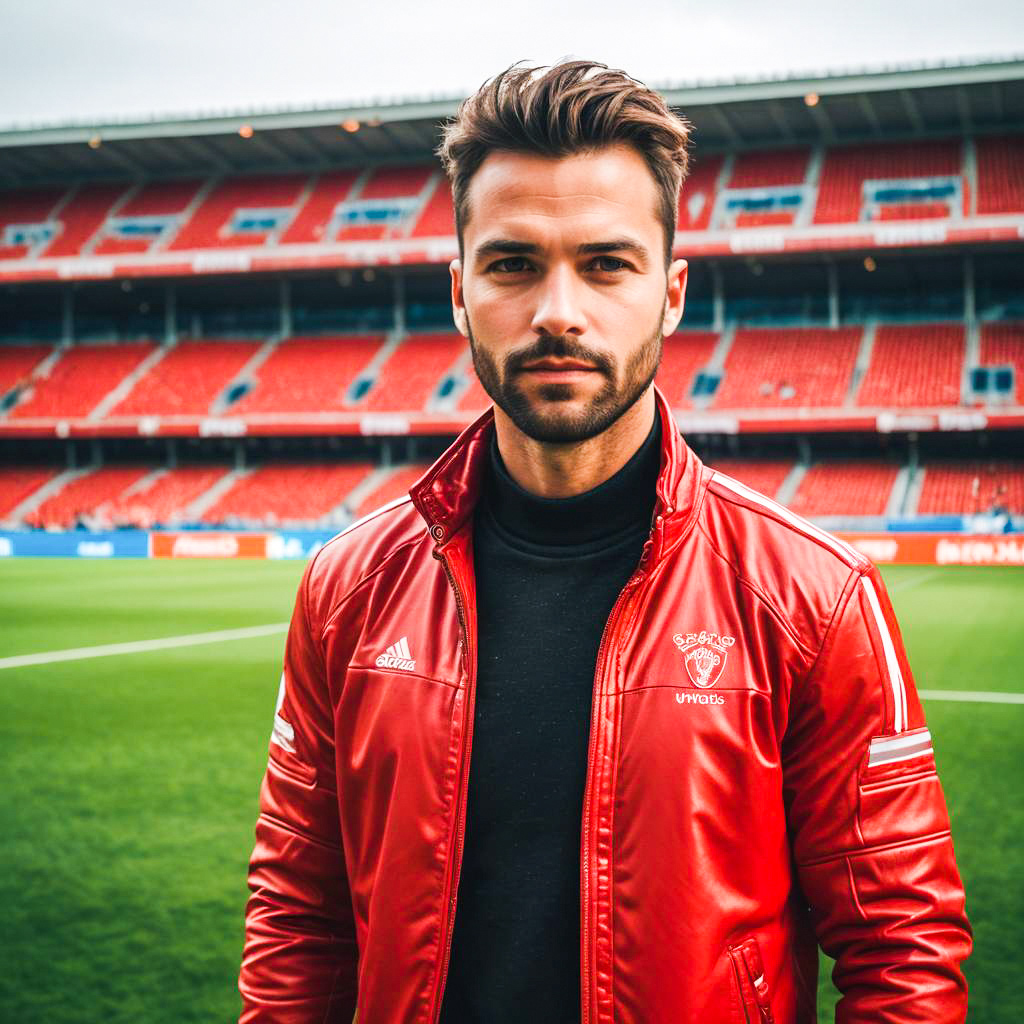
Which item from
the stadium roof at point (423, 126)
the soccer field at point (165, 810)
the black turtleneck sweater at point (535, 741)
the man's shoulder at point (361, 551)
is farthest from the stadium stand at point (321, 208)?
the black turtleneck sweater at point (535, 741)

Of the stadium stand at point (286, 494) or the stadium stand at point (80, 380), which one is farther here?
the stadium stand at point (80, 380)

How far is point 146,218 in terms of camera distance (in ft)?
111

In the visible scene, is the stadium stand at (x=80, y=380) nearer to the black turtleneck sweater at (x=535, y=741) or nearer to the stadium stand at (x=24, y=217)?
the stadium stand at (x=24, y=217)

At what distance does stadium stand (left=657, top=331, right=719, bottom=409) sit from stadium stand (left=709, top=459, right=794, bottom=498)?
2.14 m

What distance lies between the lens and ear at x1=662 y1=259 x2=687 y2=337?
1857mm

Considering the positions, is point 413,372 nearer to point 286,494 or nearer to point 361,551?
point 286,494

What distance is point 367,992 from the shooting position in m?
1.63

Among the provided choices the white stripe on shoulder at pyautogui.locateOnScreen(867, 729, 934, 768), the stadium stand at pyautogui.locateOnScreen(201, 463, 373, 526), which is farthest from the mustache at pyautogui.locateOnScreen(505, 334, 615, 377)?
the stadium stand at pyautogui.locateOnScreen(201, 463, 373, 526)

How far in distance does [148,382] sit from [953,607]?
1057 inches

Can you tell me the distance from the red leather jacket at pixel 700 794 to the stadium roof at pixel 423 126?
2622 centimetres

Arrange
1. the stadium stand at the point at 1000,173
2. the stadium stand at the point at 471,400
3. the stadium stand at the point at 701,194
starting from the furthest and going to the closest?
the stadium stand at the point at 471,400
the stadium stand at the point at 701,194
the stadium stand at the point at 1000,173

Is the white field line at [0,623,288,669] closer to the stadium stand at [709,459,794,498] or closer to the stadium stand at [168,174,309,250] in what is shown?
the stadium stand at [709,459,794,498]

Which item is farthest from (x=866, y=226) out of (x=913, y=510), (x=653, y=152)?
(x=653, y=152)

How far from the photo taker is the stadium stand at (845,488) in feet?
84.4
